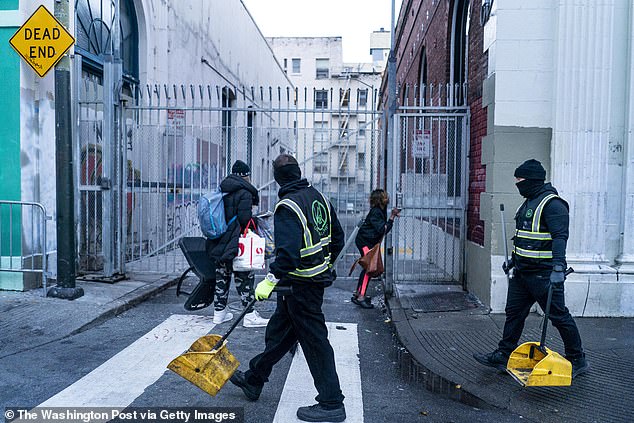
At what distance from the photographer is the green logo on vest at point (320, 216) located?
4.46 metres

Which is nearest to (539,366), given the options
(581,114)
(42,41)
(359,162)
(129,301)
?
(581,114)

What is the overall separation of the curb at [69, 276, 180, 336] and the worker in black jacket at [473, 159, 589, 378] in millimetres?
4477

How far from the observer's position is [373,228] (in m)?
8.11

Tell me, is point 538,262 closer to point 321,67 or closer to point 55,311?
point 55,311

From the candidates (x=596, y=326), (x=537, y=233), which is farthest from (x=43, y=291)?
(x=596, y=326)

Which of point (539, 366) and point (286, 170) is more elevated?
point (286, 170)

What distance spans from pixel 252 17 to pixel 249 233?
1879 cm

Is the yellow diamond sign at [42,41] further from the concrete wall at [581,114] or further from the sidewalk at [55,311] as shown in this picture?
the concrete wall at [581,114]

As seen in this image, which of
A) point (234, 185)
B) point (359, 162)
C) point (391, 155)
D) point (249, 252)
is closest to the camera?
point (234, 185)

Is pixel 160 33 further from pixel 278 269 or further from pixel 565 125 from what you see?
pixel 278 269

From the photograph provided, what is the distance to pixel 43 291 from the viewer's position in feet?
25.6

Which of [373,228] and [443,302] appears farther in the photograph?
[443,302]

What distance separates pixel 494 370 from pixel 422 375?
0.70 m

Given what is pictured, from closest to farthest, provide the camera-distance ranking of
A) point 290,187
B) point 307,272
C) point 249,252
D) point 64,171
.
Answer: point 307,272 → point 290,187 → point 249,252 → point 64,171
